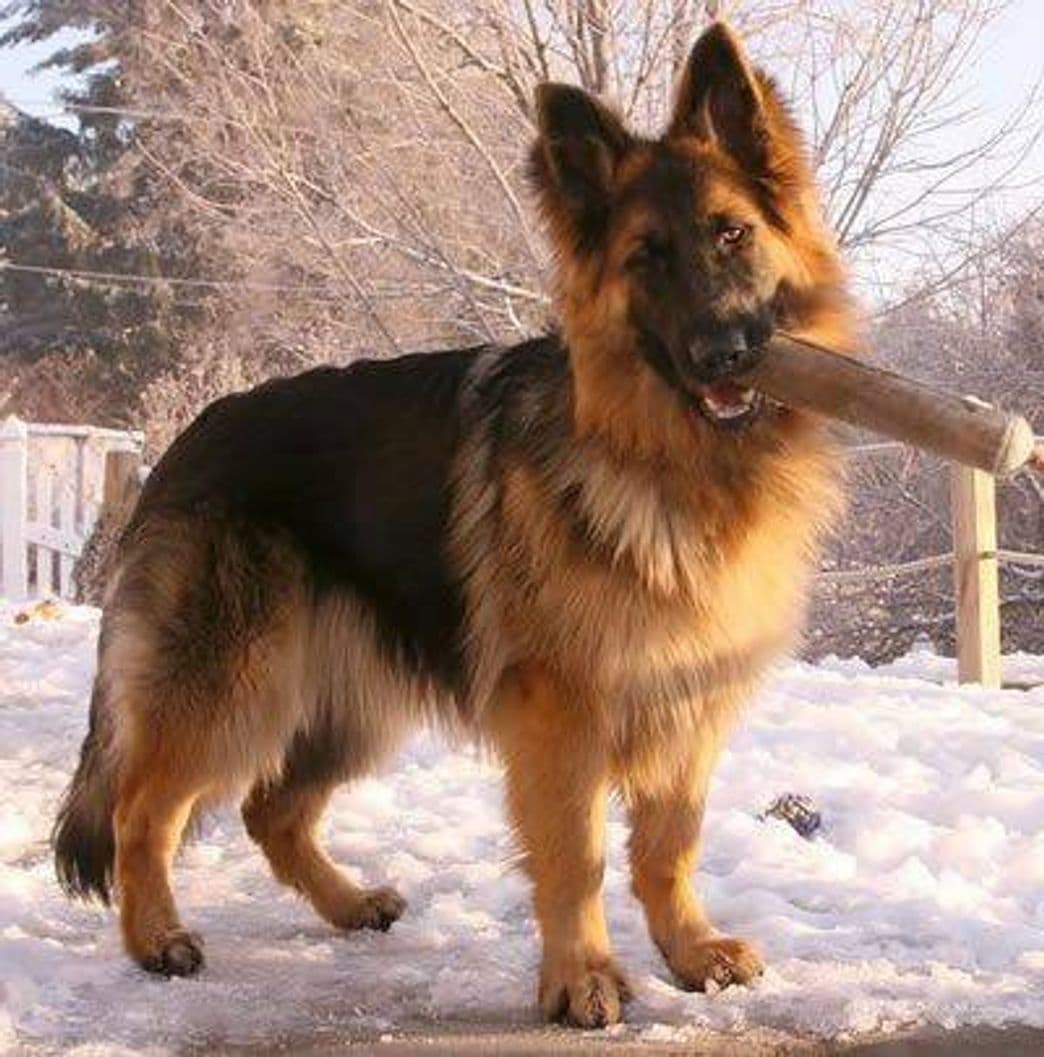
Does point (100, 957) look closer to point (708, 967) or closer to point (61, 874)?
point (61, 874)

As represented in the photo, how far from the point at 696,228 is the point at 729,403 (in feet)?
1.42

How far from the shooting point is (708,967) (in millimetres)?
3754

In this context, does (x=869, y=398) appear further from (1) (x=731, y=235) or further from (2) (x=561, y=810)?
(2) (x=561, y=810)

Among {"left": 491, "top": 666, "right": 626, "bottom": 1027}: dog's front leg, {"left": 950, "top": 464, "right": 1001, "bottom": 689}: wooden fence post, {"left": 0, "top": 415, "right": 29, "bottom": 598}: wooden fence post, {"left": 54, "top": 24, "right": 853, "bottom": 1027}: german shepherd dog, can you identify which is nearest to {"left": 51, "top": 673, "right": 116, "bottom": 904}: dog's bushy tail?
{"left": 54, "top": 24, "right": 853, "bottom": 1027}: german shepherd dog

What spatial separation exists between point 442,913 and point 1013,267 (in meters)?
12.8

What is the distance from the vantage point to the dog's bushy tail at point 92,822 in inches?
169

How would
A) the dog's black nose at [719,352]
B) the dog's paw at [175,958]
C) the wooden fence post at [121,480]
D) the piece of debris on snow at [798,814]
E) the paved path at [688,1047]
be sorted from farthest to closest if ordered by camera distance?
the wooden fence post at [121,480]
the piece of debris on snow at [798,814]
the dog's paw at [175,958]
the dog's black nose at [719,352]
the paved path at [688,1047]

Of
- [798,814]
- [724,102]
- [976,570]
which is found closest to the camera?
[724,102]

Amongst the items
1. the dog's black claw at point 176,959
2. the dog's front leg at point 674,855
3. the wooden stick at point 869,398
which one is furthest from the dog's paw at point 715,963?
the wooden stick at point 869,398

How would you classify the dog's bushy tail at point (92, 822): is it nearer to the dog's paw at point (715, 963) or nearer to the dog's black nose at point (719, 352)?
the dog's paw at point (715, 963)

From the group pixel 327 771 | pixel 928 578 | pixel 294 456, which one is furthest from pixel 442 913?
pixel 928 578

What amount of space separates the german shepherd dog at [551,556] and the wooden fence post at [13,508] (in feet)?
39.4

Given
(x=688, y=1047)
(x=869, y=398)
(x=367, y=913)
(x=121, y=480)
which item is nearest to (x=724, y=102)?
(x=869, y=398)

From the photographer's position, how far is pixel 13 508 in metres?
16.0
